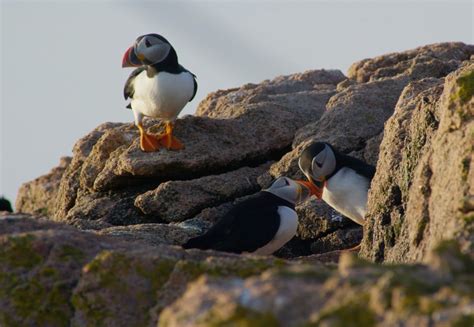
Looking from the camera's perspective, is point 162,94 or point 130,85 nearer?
point 162,94

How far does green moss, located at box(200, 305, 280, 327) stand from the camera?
136 inches

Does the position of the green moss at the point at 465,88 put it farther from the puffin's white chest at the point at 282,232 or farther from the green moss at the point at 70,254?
the puffin's white chest at the point at 282,232

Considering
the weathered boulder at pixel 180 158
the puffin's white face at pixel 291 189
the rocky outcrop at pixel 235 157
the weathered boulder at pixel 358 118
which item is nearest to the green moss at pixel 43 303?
the rocky outcrop at pixel 235 157

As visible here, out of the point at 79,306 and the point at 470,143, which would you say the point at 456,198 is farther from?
the point at 79,306

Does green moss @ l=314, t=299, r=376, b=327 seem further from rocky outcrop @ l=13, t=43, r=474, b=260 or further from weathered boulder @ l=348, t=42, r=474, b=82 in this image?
weathered boulder @ l=348, t=42, r=474, b=82

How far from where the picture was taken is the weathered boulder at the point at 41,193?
15.3 m

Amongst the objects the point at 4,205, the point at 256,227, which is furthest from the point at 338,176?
the point at 4,205

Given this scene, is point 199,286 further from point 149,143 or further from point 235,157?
point 149,143

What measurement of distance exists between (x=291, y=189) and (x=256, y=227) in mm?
1246

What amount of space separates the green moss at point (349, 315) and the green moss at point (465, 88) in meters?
2.71

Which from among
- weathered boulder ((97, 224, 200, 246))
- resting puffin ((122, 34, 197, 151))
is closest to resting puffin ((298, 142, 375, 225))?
weathered boulder ((97, 224, 200, 246))

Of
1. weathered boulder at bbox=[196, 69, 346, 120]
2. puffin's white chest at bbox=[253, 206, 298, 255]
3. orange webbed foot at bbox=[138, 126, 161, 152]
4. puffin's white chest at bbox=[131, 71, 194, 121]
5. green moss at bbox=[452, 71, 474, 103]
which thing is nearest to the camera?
green moss at bbox=[452, 71, 474, 103]

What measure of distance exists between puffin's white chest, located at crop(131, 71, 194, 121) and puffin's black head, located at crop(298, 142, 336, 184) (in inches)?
87.1

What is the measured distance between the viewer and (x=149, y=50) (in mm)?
14359
